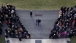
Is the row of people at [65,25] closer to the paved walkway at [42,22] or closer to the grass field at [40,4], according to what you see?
the paved walkway at [42,22]

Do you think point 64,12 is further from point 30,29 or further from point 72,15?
point 30,29

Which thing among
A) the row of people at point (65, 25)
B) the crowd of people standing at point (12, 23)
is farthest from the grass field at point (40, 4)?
the row of people at point (65, 25)

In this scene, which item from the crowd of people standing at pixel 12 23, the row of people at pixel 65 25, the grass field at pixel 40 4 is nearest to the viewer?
the crowd of people standing at pixel 12 23

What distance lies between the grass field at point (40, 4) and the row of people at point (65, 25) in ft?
12.0

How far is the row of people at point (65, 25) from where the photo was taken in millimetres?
34656

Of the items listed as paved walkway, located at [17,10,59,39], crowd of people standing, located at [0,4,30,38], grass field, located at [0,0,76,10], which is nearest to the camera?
crowd of people standing, located at [0,4,30,38]

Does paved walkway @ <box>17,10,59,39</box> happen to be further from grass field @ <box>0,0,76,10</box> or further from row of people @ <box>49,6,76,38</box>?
row of people @ <box>49,6,76,38</box>

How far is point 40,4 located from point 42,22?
4.00m

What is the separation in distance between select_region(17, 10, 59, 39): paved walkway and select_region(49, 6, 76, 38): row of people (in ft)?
4.21

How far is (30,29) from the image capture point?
36.7 metres

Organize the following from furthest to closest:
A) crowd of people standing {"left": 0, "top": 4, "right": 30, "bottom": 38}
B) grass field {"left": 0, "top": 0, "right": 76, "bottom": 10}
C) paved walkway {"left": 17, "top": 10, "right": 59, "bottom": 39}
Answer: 1. grass field {"left": 0, "top": 0, "right": 76, "bottom": 10}
2. paved walkway {"left": 17, "top": 10, "right": 59, "bottom": 39}
3. crowd of people standing {"left": 0, "top": 4, "right": 30, "bottom": 38}

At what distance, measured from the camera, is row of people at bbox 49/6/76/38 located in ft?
114

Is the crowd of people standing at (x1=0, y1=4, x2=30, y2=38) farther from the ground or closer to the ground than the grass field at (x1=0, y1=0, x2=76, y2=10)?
closer to the ground

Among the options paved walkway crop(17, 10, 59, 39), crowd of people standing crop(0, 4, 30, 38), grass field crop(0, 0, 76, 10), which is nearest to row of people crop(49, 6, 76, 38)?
paved walkway crop(17, 10, 59, 39)
